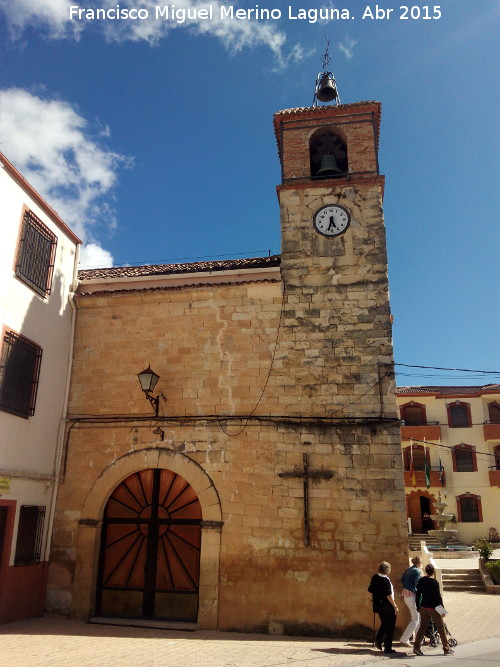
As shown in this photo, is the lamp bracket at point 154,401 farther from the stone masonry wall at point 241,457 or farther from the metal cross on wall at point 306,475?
the metal cross on wall at point 306,475

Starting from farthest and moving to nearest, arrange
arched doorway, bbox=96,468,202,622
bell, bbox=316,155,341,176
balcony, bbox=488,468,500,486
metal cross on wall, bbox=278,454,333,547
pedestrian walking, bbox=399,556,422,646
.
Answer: balcony, bbox=488,468,500,486
bell, bbox=316,155,341,176
arched doorway, bbox=96,468,202,622
metal cross on wall, bbox=278,454,333,547
pedestrian walking, bbox=399,556,422,646

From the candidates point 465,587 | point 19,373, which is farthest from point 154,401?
point 465,587

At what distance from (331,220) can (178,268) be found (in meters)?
3.50

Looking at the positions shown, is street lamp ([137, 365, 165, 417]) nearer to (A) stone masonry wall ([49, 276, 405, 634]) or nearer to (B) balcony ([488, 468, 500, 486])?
(A) stone masonry wall ([49, 276, 405, 634])

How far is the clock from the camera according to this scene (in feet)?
34.3

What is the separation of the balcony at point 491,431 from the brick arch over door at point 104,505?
23748 mm

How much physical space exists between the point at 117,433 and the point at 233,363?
8.18 feet

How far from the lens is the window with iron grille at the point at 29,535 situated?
888 centimetres

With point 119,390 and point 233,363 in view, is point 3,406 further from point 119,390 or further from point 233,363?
A: point 233,363

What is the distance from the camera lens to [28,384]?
9.38m

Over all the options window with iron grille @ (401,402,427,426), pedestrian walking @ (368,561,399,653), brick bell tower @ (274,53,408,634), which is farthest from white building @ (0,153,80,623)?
window with iron grille @ (401,402,427,426)

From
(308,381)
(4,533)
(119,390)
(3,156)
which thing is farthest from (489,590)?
(3,156)

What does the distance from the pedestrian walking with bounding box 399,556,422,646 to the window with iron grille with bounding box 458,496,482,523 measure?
871 inches

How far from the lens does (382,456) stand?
9031 mm
